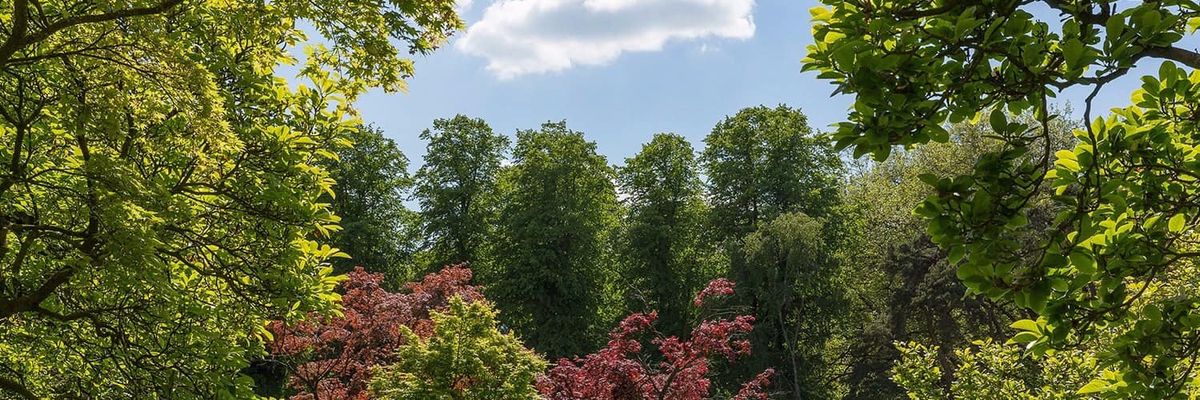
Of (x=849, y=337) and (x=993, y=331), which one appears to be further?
(x=849, y=337)

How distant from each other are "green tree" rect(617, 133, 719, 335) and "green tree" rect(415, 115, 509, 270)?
17.4 ft

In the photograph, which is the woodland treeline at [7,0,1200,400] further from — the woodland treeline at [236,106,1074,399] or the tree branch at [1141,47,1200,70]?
the woodland treeline at [236,106,1074,399]

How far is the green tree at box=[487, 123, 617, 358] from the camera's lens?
2284 cm

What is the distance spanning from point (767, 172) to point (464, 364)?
16.4 m

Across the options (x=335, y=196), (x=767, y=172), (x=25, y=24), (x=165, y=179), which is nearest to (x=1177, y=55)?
(x=25, y=24)

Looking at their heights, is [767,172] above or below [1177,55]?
A: above

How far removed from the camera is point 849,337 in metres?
22.2

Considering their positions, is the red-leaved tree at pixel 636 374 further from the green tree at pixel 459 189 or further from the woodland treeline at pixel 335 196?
the green tree at pixel 459 189

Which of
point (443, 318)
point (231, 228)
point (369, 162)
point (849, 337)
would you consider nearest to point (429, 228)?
point (369, 162)

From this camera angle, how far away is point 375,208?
1039 inches

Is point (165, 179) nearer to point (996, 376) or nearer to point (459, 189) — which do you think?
point (996, 376)

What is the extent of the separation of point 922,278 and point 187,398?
18.0 meters

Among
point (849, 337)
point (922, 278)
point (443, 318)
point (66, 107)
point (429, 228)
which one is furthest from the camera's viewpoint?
point (429, 228)

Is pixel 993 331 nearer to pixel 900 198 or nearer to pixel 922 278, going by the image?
pixel 922 278
